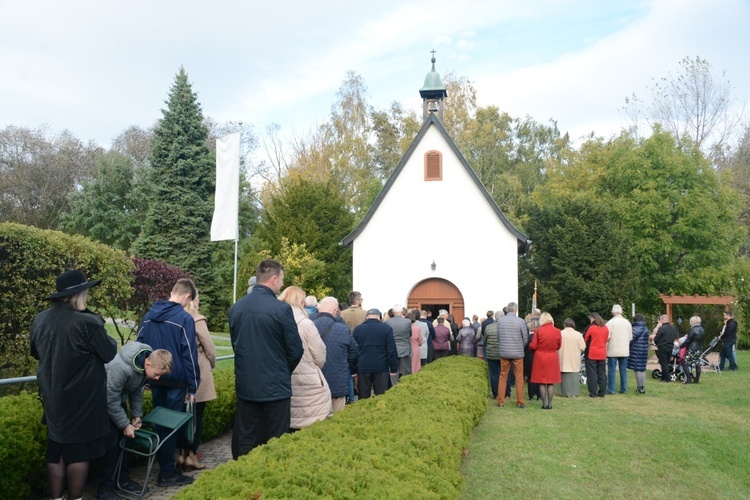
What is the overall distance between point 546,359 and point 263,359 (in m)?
7.89

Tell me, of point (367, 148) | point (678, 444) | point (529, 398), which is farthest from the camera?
point (367, 148)

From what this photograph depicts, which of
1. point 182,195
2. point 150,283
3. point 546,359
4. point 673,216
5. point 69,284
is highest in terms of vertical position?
point 182,195

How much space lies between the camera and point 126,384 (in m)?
5.77

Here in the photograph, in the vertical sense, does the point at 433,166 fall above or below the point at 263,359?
above

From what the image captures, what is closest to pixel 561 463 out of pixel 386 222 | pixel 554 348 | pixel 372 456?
pixel 372 456

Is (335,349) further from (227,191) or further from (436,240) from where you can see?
(436,240)

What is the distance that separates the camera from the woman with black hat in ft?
16.4

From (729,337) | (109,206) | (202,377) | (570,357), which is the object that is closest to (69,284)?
(202,377)

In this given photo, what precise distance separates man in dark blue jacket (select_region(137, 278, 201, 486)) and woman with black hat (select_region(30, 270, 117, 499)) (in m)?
1.15

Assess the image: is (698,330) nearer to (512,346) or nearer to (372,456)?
(512,346)

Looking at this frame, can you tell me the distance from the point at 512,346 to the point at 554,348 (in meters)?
0.85

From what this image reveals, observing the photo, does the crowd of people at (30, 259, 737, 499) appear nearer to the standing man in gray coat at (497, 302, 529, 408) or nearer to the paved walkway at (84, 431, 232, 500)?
the paved walkway at (84, 431, 232, 500)

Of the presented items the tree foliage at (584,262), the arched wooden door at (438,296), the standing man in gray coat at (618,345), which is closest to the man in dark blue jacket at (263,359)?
the standing man in gray coat at (618,345)

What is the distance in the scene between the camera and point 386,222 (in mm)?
24594
